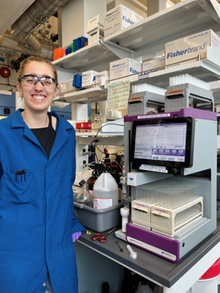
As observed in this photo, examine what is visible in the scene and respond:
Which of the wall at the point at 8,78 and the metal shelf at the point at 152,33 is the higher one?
the wall at the point at 8,78

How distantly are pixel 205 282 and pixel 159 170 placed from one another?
99cm

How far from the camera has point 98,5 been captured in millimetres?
2326

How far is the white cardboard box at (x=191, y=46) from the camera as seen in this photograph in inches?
41.1

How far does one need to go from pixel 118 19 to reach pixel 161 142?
1034mm

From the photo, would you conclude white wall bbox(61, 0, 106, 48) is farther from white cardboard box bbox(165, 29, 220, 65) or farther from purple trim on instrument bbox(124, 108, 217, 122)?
purple trim on instrument bbox(124, 108, 217, 122)

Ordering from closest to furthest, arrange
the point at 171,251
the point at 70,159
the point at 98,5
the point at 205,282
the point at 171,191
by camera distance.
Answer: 1. the point at 171,251
2. the point at 171,191
3. the point at 70,159
4. the point at 205,282
5. the point at 98,5

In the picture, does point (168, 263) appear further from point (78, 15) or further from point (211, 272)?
point (78, 15)

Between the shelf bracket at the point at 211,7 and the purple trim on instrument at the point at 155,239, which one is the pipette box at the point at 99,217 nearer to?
the purple trim on instrument at the point at 155,239

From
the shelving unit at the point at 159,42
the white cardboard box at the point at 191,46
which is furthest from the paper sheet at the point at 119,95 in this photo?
the white cardboard box at the point at 191,46

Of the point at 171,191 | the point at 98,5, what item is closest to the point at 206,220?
the point at 171,191

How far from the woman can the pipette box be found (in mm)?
128

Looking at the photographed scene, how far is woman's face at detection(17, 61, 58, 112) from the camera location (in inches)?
39.2

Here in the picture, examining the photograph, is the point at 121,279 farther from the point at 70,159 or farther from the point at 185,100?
the point at 185,100

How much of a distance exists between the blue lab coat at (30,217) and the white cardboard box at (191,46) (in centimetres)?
81
